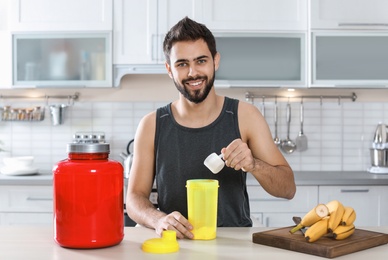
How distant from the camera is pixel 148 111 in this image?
4.07 metres

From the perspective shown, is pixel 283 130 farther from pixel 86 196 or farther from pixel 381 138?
pixel 86 196

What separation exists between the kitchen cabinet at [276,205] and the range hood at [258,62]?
716 millimetres

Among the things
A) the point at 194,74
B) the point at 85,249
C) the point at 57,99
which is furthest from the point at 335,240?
the point at 57,99

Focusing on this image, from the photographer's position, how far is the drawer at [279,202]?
350 centimetres

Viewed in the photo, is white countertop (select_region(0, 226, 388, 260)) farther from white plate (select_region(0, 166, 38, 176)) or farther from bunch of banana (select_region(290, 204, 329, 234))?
white plate (select_region(0, 166, 38, 176))

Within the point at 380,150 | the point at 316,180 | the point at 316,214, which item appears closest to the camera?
the point at 316,214

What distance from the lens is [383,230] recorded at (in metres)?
1.75

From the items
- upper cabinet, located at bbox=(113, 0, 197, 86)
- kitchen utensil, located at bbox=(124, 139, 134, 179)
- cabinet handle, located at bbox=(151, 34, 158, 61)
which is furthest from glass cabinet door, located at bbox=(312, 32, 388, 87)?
kitchen utensil, located at bbox=(124, 139, 134, 179)

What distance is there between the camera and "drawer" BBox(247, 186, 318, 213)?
3500 mm

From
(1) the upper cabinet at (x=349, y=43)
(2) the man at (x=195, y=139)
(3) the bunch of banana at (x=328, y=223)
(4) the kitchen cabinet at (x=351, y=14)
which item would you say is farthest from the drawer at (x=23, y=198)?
(3) the bunch of banana at (x=328, y=223)

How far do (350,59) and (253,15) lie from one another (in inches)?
27.1

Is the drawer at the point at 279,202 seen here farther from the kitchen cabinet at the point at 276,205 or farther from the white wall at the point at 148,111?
the white wall at the point at 148,111

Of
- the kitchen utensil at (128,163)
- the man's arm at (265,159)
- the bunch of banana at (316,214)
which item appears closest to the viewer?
the bunch of banana at (316,214)

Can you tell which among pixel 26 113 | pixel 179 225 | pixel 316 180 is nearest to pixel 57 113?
pixel 26 113
